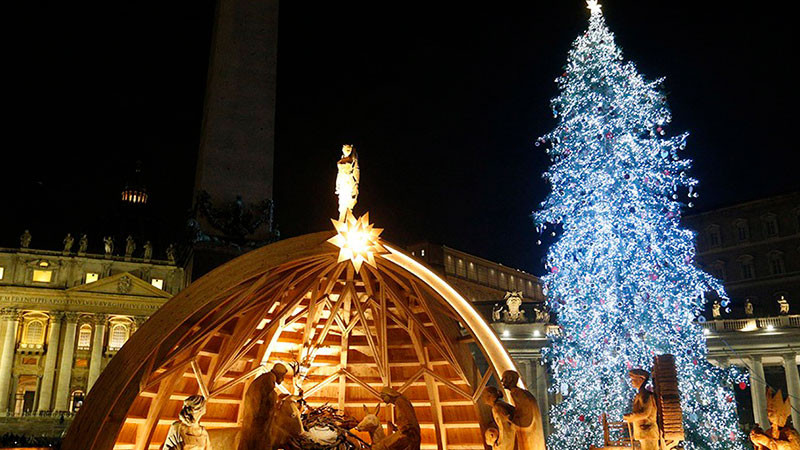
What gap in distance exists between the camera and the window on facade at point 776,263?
42.5 m

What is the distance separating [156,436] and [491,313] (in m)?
33.1

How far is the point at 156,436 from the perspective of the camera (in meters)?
12.6

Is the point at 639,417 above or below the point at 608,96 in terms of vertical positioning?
below

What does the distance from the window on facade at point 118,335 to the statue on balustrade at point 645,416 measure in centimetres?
5713

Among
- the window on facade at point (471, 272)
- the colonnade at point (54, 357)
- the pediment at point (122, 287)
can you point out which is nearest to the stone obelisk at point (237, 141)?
the pediment at point (122, 287)

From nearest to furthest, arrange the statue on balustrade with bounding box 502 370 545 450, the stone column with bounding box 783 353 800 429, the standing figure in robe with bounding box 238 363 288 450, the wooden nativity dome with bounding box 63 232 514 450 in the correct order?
the statue on balustrade with bounding box 502 370 545 450, the standing figure in robe with bounding box 238 363 288 450, the wooden nativity dome with bounding box 63 232 514 450, the stone column with bounding box 783 353 800 429

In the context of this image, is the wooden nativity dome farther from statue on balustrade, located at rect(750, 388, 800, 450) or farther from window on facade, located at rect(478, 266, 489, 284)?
window on facade, located at rect(478, 266, 489, 284)

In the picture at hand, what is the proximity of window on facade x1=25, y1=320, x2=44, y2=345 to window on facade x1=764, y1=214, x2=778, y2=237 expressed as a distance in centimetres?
6114

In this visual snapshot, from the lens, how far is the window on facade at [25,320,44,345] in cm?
5609

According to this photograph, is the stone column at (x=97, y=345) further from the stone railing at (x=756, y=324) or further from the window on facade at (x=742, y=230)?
the window on facade at (x=742, y=230)

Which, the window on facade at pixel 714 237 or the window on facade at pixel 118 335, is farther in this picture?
the window on facade at pixel 118 335

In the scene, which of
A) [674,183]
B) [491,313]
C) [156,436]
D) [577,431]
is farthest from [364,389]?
[491,313]

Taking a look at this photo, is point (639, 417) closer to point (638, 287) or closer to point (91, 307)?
point (638, 287)

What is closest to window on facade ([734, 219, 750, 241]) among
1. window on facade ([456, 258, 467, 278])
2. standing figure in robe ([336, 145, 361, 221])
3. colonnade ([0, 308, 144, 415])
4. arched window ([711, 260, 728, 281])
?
arched window ([711, 260, 728, 281])
